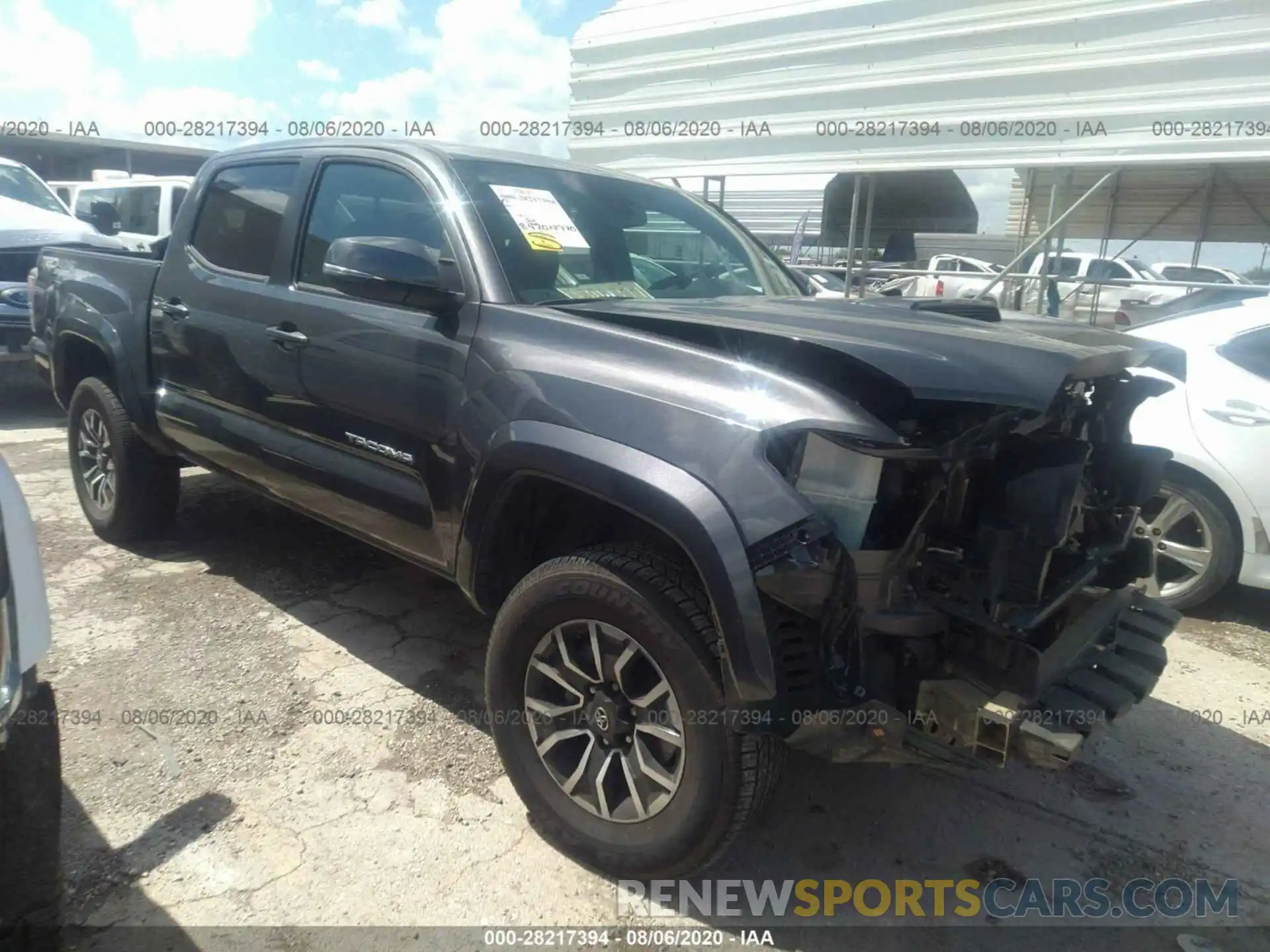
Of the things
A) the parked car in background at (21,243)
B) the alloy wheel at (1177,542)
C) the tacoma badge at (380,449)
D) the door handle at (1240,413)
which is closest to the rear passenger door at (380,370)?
the tacoma badge at (380,449)

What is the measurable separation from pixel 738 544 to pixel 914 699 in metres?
0.60

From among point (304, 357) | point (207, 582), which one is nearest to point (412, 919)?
point (304, 357)

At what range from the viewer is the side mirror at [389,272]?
2607 mm

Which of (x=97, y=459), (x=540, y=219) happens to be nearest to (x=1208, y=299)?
(x=540, y=219)

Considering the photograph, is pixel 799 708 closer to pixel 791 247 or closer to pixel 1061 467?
pixel 1061 467

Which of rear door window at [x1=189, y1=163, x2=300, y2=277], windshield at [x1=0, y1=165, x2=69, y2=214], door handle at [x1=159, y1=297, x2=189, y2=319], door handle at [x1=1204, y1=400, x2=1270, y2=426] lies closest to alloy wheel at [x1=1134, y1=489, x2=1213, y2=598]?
door handle at [x1=1204, y1=400, x2=1270, y2=426]

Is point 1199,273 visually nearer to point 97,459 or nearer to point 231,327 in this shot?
point 231,327

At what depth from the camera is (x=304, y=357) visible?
3.20m

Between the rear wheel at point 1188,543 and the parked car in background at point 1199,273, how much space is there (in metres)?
8.32

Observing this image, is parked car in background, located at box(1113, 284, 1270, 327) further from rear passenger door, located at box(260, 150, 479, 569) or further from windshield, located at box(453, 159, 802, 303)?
rear passenger door, located at box(260, 150, 479, 569)

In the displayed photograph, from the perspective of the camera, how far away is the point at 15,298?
742 centimetres

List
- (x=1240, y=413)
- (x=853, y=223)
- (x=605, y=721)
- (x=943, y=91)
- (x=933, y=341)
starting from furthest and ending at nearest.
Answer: (x=853, y=223), (x=943, y=91), (x=1240, y=413), (x=605, y=721), (x=933, y=341)

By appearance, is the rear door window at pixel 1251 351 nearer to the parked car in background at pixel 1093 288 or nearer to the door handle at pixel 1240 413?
the door handle at pixel 1240 413

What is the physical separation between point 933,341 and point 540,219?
1.42 meters
